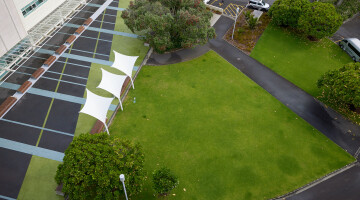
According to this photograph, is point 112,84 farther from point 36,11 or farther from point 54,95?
point 36,11

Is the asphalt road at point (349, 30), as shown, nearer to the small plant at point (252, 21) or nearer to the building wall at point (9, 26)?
the small plant at point (252, 21)

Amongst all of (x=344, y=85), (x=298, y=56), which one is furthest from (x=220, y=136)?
(x=298, y=56)

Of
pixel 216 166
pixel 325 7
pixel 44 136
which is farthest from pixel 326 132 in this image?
pixel 44 136

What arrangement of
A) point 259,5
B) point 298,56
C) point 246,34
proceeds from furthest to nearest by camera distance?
point 259,5 < point 246,34 < point 298,56

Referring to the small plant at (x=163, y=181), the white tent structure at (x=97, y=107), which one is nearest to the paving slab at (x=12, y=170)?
the white tent structure at (x=97, y=107)

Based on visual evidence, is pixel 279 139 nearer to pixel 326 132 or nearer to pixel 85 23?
pixel 326 132

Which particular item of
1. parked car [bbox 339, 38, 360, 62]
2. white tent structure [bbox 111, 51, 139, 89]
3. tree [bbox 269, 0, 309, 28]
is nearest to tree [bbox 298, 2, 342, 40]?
tree [bbox 269, 0, 309, 28]
